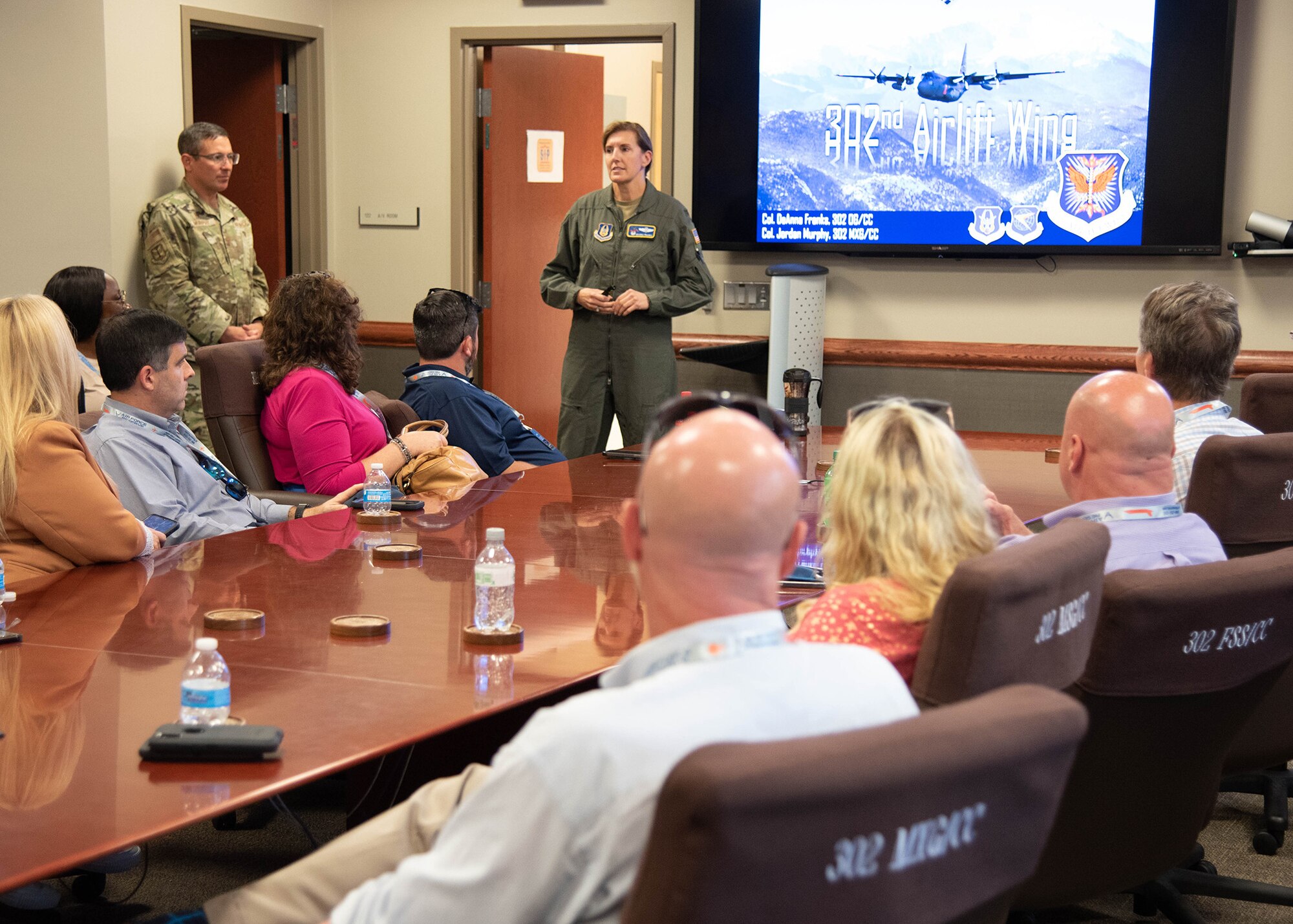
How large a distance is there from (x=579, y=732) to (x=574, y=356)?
4.80 m

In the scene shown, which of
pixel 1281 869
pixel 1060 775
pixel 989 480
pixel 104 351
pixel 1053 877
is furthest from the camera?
pixel 989 480

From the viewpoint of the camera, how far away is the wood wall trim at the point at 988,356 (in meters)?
5.71

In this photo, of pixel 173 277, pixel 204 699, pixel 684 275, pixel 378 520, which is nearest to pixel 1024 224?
pixel 684 275

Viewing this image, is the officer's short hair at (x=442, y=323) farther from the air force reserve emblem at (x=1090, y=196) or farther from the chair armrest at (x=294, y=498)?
the air force reserve emblem at (x=1090, y=196)

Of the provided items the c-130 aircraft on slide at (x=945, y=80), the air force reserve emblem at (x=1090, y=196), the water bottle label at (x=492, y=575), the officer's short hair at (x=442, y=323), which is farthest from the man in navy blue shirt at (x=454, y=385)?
the air force reserve emblem at (x=1090, y=196)

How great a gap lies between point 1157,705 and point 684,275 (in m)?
4.03

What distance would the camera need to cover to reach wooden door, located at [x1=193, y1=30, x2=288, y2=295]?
6.79 m

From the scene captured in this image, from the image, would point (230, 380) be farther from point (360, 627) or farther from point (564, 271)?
point (564, 271)

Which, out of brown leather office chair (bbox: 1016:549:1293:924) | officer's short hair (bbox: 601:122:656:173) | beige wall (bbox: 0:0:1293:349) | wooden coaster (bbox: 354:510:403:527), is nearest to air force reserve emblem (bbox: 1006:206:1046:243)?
beige wall (bbox: 0:0:1293:349)

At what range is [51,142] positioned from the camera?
573cm

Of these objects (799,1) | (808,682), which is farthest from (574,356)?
(808,682)

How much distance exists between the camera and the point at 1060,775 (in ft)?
3.52

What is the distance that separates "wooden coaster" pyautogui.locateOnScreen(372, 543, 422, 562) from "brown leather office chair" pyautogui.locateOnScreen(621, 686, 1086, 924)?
69.7 inches

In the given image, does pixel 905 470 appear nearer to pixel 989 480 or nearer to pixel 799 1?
pixel 989 480
